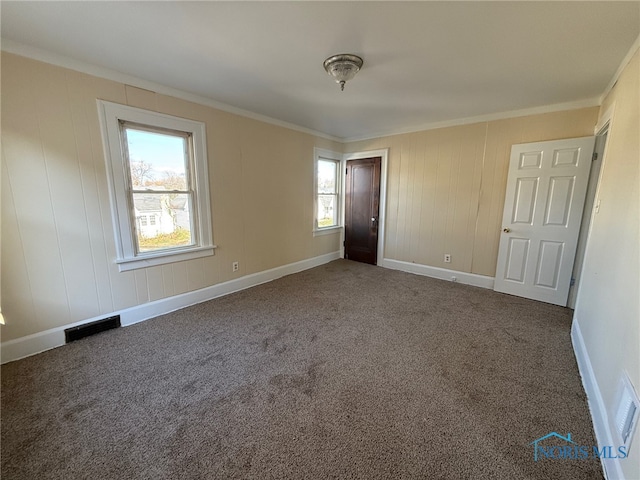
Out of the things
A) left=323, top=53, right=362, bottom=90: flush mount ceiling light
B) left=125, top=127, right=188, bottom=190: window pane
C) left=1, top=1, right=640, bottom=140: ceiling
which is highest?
left=1, top=1, right=640, bottom=140: ceiling

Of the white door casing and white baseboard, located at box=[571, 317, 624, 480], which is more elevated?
the white door casing

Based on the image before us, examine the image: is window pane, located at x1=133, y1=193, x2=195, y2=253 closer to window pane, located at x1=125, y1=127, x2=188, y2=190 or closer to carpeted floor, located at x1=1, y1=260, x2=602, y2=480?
window pane, located at x1=125, y1=127, x2=188, y2=190

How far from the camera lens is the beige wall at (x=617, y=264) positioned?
4.23 feet

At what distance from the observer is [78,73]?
85.7 inches

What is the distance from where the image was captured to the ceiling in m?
1.55

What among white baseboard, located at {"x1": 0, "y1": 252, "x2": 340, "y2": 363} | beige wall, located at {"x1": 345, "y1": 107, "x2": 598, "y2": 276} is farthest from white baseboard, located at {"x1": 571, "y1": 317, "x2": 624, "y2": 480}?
white baseboard, located at {"x1": 0, "y1": 252, "x2": 340, "y2": 363}

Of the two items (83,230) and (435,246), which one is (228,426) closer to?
(83,230)

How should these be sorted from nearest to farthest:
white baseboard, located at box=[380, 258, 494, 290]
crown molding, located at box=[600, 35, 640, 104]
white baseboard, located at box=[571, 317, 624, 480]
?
white baseboard, located at box=[571, 317, 624, 480] → crown molding, located at box=[600, 35, 640, 104] → white baseboard, located at box=[380, 258, 494, 290]

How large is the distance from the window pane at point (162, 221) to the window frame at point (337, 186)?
7.19ft

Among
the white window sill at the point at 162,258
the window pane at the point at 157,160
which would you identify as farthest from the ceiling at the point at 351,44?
the white window sill at the point at 162,258

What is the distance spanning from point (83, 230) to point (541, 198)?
4987 millimetres

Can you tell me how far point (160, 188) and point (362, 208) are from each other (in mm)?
3314

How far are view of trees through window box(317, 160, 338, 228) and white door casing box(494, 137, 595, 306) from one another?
2.81 metres

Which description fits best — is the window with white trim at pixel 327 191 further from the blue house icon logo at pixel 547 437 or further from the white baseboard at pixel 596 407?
the blue house icon logo at pixel 547 437
